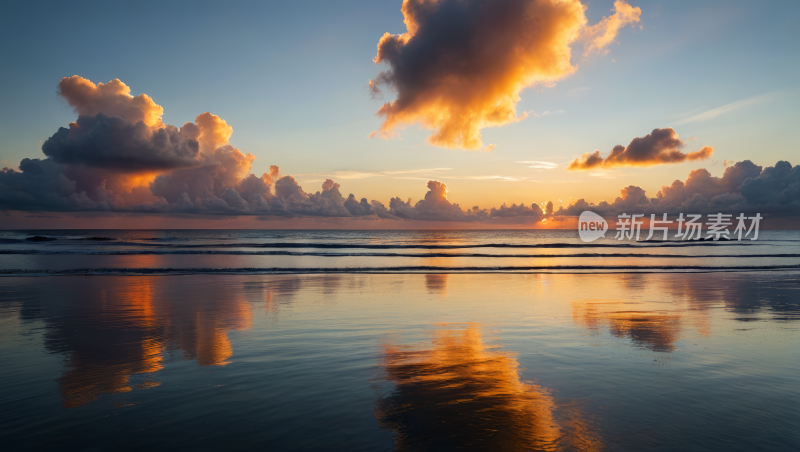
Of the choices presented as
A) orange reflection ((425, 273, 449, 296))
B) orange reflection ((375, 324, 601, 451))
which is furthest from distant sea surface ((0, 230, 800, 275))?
orange reflection ((375, 324, 601, 451))

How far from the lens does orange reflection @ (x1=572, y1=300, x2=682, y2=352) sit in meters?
9.80

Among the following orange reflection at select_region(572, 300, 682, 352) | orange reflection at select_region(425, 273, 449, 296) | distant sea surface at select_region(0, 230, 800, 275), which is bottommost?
distant sea surface at select_region(0, 230, 800, 275)

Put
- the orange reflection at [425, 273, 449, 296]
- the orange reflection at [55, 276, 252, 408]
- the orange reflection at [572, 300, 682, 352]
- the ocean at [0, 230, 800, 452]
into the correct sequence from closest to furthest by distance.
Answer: the ocean at [0, 230, 800, 452]
the orange reflection at [55, 276, 252, 408]
the orange reflection at [572, 300, 682, 352]
the orange reflection at [425, 273, 449, 296]

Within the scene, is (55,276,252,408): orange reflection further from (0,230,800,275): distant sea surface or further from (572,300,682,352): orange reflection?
(0,230,800,275): distant sea surface

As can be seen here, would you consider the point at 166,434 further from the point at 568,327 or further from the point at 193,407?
the point at 568,327

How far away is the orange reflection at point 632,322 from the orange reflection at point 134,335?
31.0 feet

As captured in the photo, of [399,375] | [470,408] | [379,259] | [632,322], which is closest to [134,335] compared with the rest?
[399,375]

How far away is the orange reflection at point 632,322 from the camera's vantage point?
9797 mm

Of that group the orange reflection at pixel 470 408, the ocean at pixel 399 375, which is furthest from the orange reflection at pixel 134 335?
the orange reflection at pixel 470 408

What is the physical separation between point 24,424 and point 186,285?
16.9m

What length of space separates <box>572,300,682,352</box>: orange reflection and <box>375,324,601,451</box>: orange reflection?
3994 mm

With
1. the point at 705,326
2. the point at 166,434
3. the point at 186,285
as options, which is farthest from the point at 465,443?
the point at 186,285

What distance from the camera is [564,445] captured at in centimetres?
462

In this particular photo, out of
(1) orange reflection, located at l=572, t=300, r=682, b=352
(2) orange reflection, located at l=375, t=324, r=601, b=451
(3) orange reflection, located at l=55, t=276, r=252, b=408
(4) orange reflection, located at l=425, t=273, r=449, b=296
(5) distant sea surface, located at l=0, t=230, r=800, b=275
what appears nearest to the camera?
(2) orange reflection, located at l=375, t=324, r=601, b=451
